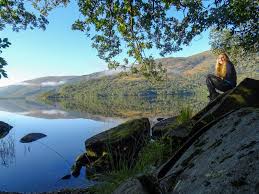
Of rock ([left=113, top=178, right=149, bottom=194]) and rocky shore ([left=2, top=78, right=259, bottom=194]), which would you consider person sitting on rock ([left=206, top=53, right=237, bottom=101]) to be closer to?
rocky shore ([left=2, top=78, right=259, bottom=194])

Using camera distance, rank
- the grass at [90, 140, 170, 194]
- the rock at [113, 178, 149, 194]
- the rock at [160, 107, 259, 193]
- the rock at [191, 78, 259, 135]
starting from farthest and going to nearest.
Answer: the rock at [191, 78, 259, 135] → the grass at [90, 140, 170, 194] → the rock at [113, 178, 149, 194] → the rock at [160, 107, 259, 193]

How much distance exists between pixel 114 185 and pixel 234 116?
3163 mm

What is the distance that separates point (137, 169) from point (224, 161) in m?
3.85

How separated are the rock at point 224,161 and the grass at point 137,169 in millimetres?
1969

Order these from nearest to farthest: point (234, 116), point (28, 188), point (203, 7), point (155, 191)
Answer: point (155, 191) → point (234, 116) → point (203, 7) → point (28, 188)

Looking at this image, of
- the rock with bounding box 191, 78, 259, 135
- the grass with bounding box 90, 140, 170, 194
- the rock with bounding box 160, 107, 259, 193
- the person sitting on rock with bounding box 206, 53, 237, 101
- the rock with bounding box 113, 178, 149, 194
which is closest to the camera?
the rock with bounding box 160, 107, 259, 193

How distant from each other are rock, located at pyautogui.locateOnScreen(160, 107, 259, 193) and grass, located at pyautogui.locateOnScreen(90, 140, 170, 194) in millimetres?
1969

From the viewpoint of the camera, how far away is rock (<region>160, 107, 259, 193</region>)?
3906mm

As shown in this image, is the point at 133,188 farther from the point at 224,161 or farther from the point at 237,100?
the point at 237,100

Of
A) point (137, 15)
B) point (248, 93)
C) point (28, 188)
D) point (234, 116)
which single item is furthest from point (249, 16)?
point (28, 188)

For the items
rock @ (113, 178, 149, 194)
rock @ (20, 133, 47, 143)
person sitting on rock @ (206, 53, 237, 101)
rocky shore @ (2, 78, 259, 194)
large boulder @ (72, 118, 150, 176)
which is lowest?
rock @ (20, 133, 47, 143)

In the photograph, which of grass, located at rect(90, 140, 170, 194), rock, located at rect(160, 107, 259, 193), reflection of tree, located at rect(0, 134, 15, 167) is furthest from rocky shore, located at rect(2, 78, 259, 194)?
reflection of tree, located at rect(0, 134, 15, 167)

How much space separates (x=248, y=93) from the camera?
31.5 feet

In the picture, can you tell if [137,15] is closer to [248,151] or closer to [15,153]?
[248,151]
